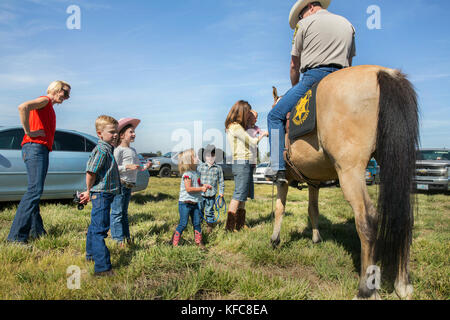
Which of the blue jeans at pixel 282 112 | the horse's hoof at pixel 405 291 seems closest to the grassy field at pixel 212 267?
the horse's hoof at pixel 405 291

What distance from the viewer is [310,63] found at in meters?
2.96

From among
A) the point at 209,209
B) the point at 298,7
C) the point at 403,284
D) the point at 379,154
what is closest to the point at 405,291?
the point at 403,284

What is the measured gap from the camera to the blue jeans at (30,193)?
3420mm

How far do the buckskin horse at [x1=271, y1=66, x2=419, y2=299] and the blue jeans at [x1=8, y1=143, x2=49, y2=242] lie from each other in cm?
357

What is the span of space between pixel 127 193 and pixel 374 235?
317cm

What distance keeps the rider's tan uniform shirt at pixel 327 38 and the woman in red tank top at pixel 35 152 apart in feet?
10.5

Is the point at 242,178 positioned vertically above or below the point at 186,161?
below

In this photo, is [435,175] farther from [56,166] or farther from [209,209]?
[56,166]

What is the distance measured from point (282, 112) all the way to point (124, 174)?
7.73 feet

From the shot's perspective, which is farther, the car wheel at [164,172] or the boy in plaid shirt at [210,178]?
the car wheel at [164,172]

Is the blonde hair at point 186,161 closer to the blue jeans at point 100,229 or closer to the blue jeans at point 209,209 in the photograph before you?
the blue jeans at point 209,209

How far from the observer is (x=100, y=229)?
2660 mm
